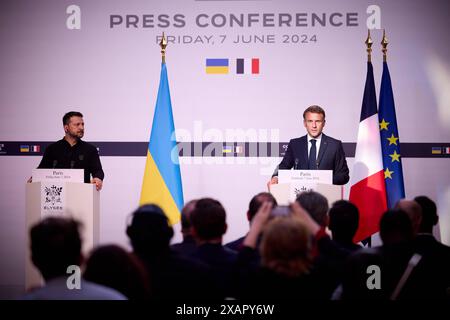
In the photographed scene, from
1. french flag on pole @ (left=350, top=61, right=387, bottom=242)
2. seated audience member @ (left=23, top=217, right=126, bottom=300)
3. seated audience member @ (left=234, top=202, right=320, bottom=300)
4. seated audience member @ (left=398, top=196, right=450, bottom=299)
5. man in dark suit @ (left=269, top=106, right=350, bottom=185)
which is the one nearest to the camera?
seated audience member @ (left=23, top=217, right=126, bottom=300)

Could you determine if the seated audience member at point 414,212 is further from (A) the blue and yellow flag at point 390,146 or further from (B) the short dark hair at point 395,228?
(A) the blue and yellow flag at point 390,146

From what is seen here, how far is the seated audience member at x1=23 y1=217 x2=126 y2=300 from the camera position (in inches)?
88.4

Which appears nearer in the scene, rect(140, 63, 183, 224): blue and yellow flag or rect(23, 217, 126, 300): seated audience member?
rect(23, 217, 126, 300): seated audience member

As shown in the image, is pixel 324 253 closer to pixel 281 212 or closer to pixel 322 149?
pixel 281 212

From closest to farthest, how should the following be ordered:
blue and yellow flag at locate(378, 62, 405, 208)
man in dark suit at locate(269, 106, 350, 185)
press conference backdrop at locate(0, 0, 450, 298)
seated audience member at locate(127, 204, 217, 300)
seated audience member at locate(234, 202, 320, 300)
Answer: seated audience member at locate(234, 202, 320, 300) < seated audience member at locate(127, 204, 217, 300) < man in dark suit at locate(269, 106, 350, 185) < blue and yellow flag at locate(378, 62, 405, 208) < press conference backdrop at locate(0, 0, 450, 298)

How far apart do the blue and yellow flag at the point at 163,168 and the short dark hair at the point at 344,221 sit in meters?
2.59

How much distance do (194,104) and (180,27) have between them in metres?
0.95

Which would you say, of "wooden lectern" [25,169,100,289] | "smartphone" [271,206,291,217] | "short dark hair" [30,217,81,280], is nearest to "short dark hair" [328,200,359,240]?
"smartphone" [271,206,291,217]

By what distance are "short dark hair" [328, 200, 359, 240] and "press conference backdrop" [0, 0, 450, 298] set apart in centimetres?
345

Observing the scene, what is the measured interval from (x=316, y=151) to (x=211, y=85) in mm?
1865

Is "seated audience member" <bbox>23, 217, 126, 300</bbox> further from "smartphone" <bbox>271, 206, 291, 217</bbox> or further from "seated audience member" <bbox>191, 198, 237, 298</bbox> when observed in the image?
"smartphone" <bbox>271, 206, 291, 217</bbox>

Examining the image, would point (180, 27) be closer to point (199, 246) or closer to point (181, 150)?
point (181, 150)

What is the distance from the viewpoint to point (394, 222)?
3061 mm

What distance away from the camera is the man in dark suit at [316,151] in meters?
5.72
